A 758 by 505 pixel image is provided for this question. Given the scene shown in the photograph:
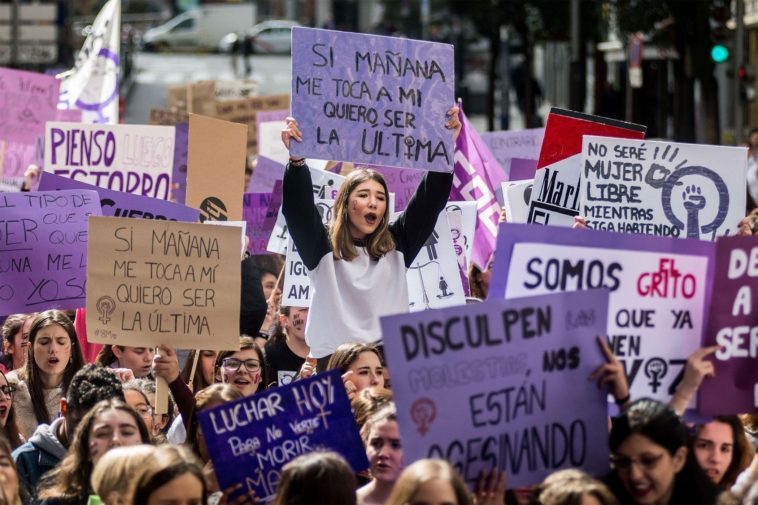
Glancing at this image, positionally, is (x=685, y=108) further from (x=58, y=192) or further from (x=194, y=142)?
(x=58, y=192)

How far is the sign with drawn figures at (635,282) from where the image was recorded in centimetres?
623

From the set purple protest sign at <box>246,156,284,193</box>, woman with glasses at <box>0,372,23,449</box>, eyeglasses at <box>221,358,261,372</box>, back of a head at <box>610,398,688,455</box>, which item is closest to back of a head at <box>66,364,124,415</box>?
woman with glasses at <box>0,372,23,449</box>

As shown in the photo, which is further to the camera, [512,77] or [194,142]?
[512,77]

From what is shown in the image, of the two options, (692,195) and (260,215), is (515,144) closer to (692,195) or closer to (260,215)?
(260,215)

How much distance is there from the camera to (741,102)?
87.0 feet

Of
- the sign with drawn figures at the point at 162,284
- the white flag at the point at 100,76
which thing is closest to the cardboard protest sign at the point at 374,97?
the sign with drawn figures at the point at 162,284

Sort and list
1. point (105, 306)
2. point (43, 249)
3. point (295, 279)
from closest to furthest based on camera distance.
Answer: point (105, 306), point (43, 249), point (295, 279)

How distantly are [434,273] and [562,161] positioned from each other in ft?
2.85

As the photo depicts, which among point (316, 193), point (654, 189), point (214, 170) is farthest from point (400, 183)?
point (654, 189)

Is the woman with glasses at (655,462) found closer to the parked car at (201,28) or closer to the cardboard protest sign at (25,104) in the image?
the cardboard protest sign at (25,104)

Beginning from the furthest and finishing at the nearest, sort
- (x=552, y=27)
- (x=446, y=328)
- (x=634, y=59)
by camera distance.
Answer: (x=552, y=27), (x=634, y=59), (x=446, y=328)

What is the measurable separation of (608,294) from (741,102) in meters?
21.2

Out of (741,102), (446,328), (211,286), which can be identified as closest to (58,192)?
(211,286)

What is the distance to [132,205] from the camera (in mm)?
9461
